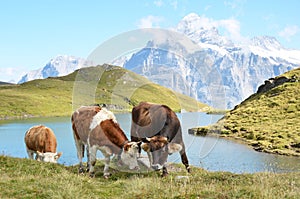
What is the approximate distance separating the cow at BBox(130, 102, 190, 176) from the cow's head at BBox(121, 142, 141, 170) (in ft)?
1.21

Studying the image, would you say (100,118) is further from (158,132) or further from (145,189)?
(145,189)

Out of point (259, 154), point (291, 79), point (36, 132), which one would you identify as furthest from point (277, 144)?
point (291, 79)

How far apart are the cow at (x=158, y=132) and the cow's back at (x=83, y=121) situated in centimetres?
278

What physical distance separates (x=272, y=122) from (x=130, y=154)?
274 feet

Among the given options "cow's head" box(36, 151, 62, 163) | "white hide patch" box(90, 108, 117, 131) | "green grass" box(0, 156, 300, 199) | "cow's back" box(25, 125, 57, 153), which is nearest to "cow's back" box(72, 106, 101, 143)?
"white hide patch" box(90, 108, 117, 131)

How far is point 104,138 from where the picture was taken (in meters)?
14.2

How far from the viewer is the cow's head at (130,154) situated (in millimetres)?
13216

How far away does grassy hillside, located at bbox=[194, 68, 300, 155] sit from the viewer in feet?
198

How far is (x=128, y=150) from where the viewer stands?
13.3 m

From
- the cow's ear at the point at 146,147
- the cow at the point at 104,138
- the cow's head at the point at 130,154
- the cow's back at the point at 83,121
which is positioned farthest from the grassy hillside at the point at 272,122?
the cow's ear at the point at 146,147

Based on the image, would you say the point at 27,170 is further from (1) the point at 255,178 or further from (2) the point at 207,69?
(2) the point at 207,69

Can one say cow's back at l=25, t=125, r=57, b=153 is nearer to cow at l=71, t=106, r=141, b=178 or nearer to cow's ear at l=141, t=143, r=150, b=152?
cow at l=71, t=106, r=141, b=178

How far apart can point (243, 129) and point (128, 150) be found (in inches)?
2881

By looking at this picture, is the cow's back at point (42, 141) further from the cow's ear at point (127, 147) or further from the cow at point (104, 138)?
the cow's ear at point (127, 147)
